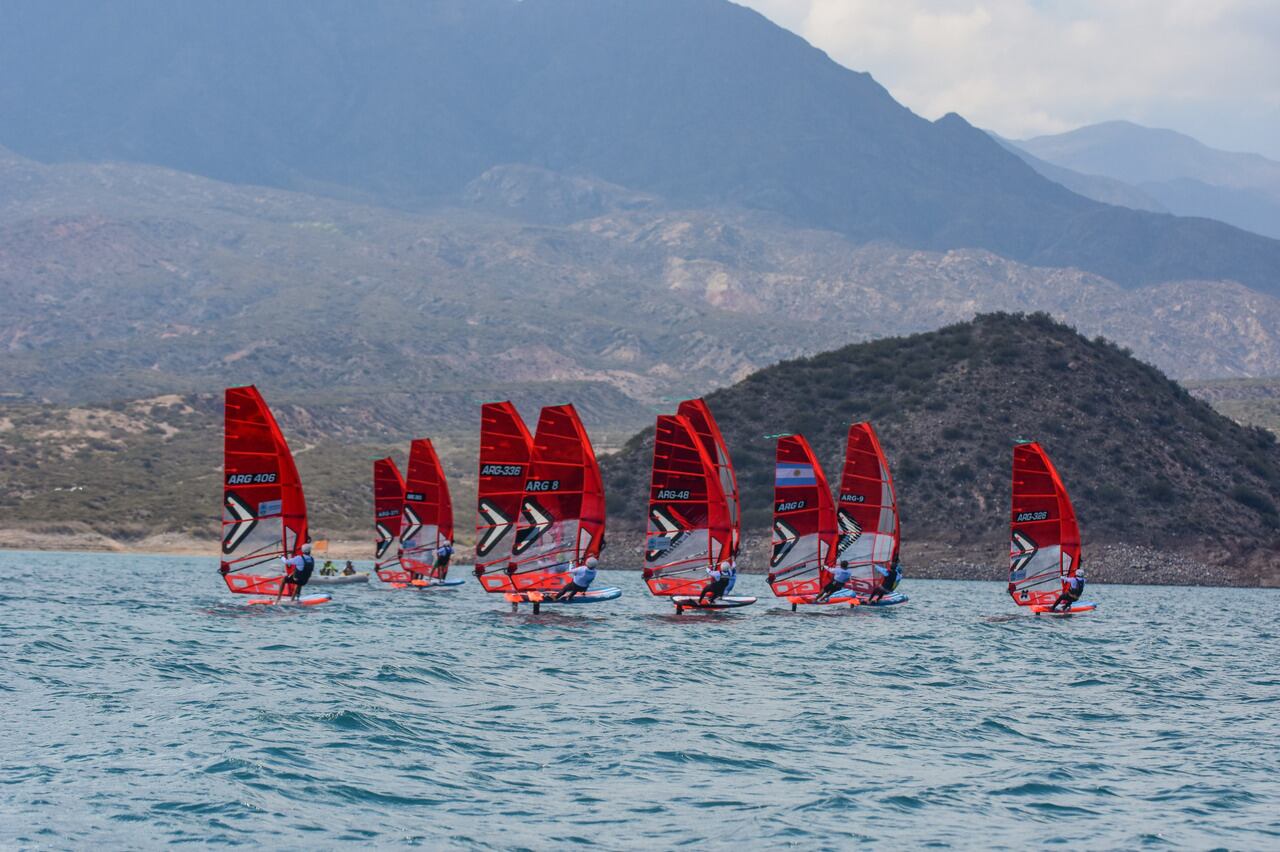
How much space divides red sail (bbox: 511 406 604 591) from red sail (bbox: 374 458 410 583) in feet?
76.0

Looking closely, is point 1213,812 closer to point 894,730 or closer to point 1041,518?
point 894,730

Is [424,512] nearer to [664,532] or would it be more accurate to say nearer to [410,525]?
[410,525]

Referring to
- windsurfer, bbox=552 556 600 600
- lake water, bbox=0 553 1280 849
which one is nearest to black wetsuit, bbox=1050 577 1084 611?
lake water, bbox=0 553 1280 849

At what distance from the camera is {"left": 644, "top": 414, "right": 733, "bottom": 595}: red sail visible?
4912 centimetres

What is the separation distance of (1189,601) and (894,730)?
48.7 meters

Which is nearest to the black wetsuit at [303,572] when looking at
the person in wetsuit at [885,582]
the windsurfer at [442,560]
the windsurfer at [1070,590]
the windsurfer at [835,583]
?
the windsurfer at [835,583]

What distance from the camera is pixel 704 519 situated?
49.4 meters

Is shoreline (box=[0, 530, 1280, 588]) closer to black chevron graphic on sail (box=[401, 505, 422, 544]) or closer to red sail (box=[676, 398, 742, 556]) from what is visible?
black chevron graphic on sail (box=[401, 505, 422, 544])

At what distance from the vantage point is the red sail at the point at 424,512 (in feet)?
228

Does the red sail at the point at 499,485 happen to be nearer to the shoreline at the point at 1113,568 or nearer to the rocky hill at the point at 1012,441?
the shoreline at the point at 1113,568

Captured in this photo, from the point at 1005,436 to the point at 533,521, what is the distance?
60.3 meters

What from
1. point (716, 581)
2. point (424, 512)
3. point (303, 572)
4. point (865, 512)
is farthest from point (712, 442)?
point (424, 512)

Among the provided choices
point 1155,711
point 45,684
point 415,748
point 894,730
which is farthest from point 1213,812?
point 45,684

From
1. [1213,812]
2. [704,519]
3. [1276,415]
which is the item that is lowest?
[1213,812]
